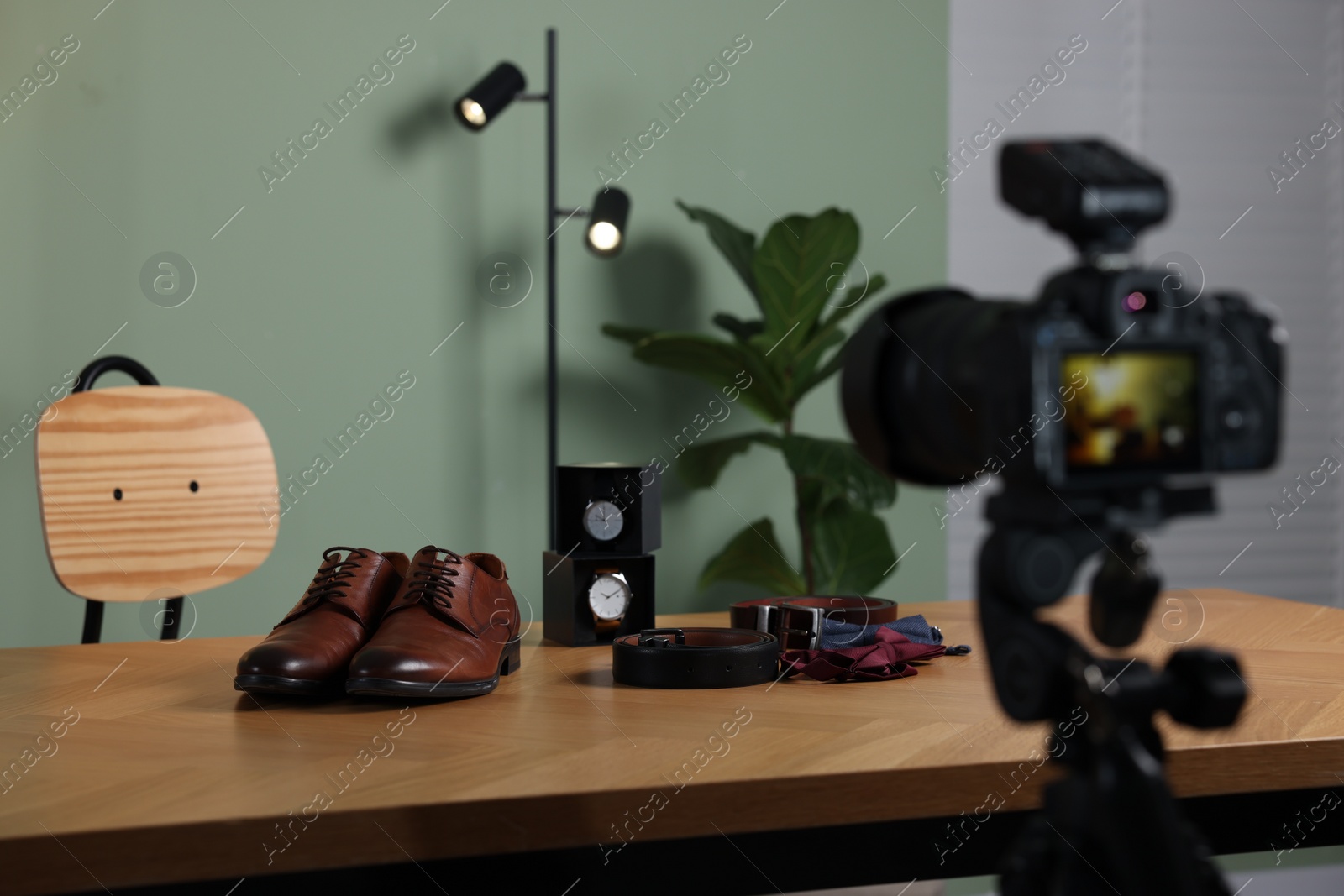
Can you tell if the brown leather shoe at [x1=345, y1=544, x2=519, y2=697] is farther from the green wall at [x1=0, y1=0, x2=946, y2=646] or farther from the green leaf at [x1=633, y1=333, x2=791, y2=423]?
the green wall at [x1=0, y1=0, x2=946, y2=646]

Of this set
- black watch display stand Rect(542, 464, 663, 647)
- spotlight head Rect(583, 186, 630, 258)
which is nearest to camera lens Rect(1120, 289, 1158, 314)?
black watch display stand Rect(542, 464, 663, 647)

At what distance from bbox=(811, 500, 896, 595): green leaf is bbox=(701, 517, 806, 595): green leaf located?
0.08m

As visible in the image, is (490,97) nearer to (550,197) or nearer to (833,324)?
(550,197)

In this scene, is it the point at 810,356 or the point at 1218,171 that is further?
the point at 1218,171

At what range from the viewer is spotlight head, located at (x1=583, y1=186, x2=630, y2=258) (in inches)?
90.7

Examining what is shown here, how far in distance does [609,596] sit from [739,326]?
1.34 meters

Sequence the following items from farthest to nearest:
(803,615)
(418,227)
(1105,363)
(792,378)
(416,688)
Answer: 1. (418,227)
2. (792,378)
3. (803,615)
4. (416,688)
5. (1105,363)

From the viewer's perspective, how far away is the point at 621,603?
126 cm

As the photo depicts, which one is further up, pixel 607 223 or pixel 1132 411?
pixel 607 223

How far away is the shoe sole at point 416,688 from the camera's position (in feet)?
3.00

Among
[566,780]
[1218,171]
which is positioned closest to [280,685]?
[566,780]

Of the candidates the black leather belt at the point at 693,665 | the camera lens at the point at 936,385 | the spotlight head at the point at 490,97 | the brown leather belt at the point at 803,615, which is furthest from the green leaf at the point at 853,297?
the camera lens at the point at 936,385

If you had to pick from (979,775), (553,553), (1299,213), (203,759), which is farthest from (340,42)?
(1299,213)

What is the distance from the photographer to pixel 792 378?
7.86 feet
